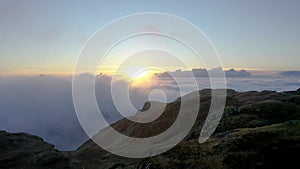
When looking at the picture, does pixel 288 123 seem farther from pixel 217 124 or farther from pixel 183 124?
pixel 183 124

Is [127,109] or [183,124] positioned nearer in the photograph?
[127,109]

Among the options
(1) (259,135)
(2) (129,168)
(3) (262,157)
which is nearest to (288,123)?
(1) (259,135)

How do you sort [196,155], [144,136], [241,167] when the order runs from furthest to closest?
[144,136] < [196,155] < [241,167]

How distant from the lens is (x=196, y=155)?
50.8m

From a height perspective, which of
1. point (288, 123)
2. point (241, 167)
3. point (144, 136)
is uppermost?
point (288, 123)

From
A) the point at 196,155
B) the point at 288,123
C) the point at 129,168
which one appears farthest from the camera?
the point at 129,168

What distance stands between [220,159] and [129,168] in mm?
19165

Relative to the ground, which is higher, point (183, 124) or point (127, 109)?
point (127, 109)

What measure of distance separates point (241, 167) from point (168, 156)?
40.8ft

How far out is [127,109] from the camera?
315 feet

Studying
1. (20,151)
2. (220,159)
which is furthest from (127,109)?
(220,159)

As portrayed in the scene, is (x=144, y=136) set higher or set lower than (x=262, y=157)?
lower

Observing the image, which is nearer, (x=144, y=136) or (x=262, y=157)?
(x=262, y=157)

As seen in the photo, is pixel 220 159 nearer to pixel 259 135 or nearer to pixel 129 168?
pixel 259 135
